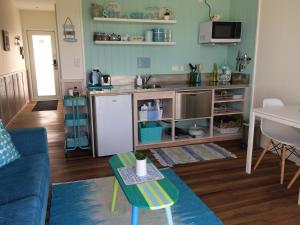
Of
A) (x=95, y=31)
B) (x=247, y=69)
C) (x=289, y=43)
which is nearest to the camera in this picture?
(x=289, y=43)

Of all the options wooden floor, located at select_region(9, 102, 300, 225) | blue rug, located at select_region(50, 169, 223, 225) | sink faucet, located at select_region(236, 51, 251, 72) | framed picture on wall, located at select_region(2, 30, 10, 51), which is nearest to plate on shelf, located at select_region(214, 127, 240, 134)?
wooden floor, located at select_region(9, 102, 300, 225)

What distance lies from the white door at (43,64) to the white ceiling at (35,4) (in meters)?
0.70

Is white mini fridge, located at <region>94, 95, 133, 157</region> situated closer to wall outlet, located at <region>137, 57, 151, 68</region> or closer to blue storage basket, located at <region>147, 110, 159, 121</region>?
blue storage basket, located at <region>147, 110, 159, 121</region>

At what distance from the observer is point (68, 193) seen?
2445 mm

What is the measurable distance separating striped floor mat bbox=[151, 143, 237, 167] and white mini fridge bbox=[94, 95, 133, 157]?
472 millimetres

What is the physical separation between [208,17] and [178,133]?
74.3 inches

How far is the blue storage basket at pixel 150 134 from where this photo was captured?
354cm

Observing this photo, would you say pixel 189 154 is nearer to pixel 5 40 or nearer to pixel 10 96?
pixel 10 96

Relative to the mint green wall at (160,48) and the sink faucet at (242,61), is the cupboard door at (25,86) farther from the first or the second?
the sink faucet at (242,61)

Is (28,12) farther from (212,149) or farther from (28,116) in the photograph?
(212,149)

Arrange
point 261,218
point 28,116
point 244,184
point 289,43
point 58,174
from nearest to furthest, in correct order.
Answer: point 261,218 → point 244,184 → point 58,174 → point 289,43 → point 28,116

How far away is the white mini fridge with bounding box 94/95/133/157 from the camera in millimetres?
3199

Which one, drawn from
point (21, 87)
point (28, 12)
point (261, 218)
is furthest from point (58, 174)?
point (28, 12)

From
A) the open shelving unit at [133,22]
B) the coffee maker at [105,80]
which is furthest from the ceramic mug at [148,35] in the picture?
the coffee maker at [105,80]
